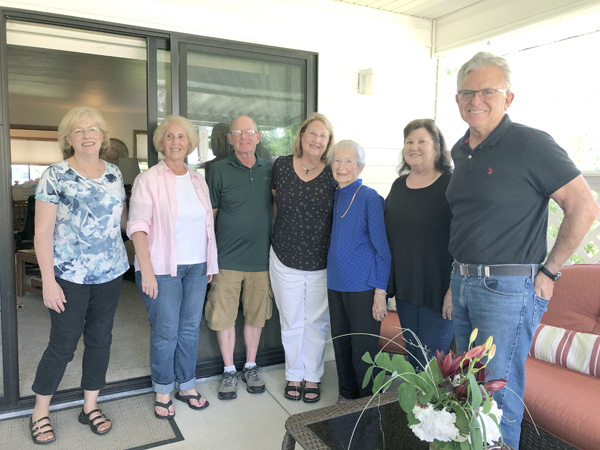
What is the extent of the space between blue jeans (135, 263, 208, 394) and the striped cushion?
1.83 metres

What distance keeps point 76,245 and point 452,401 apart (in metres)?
1.82

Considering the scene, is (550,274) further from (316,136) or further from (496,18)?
(496,18)

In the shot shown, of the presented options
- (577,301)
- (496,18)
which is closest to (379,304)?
(577,301)

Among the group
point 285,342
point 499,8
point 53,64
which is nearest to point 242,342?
point 285,342

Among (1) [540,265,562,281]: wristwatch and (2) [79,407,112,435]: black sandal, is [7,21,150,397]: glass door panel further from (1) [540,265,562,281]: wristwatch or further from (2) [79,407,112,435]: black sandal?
(1) [540,265,562,281]: wristwatch

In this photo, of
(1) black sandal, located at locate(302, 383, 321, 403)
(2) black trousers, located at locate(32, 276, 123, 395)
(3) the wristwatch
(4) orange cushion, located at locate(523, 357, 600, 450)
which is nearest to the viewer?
(3) the wristwatch

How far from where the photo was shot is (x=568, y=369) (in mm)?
2213

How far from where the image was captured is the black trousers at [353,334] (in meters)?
2.39

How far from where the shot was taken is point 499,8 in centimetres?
Result: 319

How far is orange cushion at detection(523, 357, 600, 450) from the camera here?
175cm

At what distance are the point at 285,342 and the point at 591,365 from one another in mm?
1596

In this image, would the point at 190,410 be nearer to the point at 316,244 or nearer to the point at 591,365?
the point at 316,244

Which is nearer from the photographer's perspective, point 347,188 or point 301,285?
point 347,188

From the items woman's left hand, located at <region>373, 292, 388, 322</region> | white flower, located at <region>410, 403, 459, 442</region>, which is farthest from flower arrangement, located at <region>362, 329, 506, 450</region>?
woman's left hand, located at <region>373, 292, 388, 322</region>
